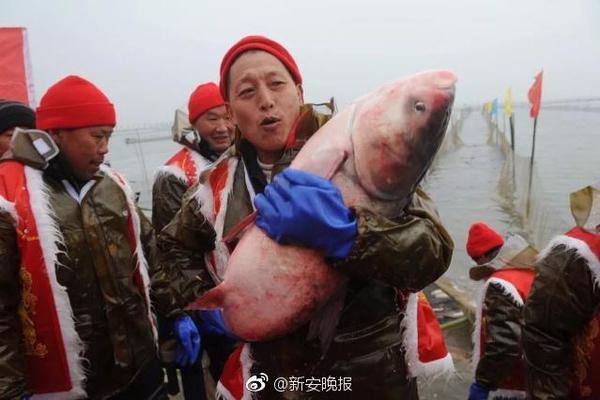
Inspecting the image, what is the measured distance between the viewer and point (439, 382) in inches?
170

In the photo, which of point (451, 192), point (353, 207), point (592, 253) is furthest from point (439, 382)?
point (451, 192)

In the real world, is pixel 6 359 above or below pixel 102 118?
below

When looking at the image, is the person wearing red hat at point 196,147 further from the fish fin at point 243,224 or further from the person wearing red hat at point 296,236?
the fish fin at point 243,224

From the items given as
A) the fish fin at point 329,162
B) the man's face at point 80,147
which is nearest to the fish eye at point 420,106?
the fish fin at point 329,162

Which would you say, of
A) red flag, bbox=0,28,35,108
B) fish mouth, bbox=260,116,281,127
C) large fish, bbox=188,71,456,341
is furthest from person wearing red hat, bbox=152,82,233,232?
large fish, bbox=188,71,456,341

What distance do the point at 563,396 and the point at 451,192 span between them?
1776 centimetres

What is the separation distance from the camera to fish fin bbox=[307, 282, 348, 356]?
1.45m

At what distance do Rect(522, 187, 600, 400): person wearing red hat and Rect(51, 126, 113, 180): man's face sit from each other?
2474mm

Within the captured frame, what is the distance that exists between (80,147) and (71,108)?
23cm

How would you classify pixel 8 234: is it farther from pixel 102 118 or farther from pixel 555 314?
pixel 555 314

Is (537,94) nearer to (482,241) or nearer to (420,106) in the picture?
(482,241)

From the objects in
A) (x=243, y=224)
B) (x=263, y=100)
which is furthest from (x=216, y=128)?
(x=243, y=224)

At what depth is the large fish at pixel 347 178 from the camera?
A: 137 centimetres

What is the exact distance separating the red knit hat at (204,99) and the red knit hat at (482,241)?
107 inches
